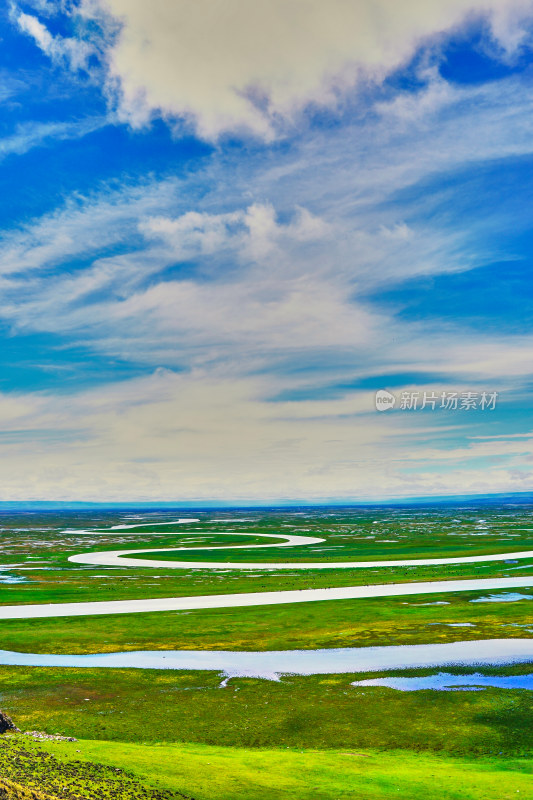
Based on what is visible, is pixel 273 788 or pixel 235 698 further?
pixel 235 698

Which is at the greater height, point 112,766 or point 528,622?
point 112,766

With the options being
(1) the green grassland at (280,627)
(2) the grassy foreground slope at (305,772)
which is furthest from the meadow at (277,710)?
(1) the green grassland at (280,627)

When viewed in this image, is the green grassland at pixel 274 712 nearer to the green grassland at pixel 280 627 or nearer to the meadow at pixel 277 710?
the meadow at pixel 277 710

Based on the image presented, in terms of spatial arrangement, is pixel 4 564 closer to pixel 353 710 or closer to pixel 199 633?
pixel 199 633

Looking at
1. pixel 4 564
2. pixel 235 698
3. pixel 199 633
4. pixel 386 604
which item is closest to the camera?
pixel 235 698

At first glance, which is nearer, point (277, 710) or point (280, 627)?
point (277, 710)

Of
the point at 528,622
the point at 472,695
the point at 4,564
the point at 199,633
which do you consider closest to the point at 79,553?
the point at 4,564

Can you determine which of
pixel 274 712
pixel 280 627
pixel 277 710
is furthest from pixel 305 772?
pixel 280 627

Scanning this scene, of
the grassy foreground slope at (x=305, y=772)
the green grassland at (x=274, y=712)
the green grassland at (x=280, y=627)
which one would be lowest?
the green grassland at (x=280, y=627)

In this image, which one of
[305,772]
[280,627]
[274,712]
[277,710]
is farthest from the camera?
[280,627]

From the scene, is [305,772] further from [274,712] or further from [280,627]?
[280,627]

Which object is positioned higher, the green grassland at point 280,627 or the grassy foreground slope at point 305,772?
the grassy foreground slope at point 305,772
